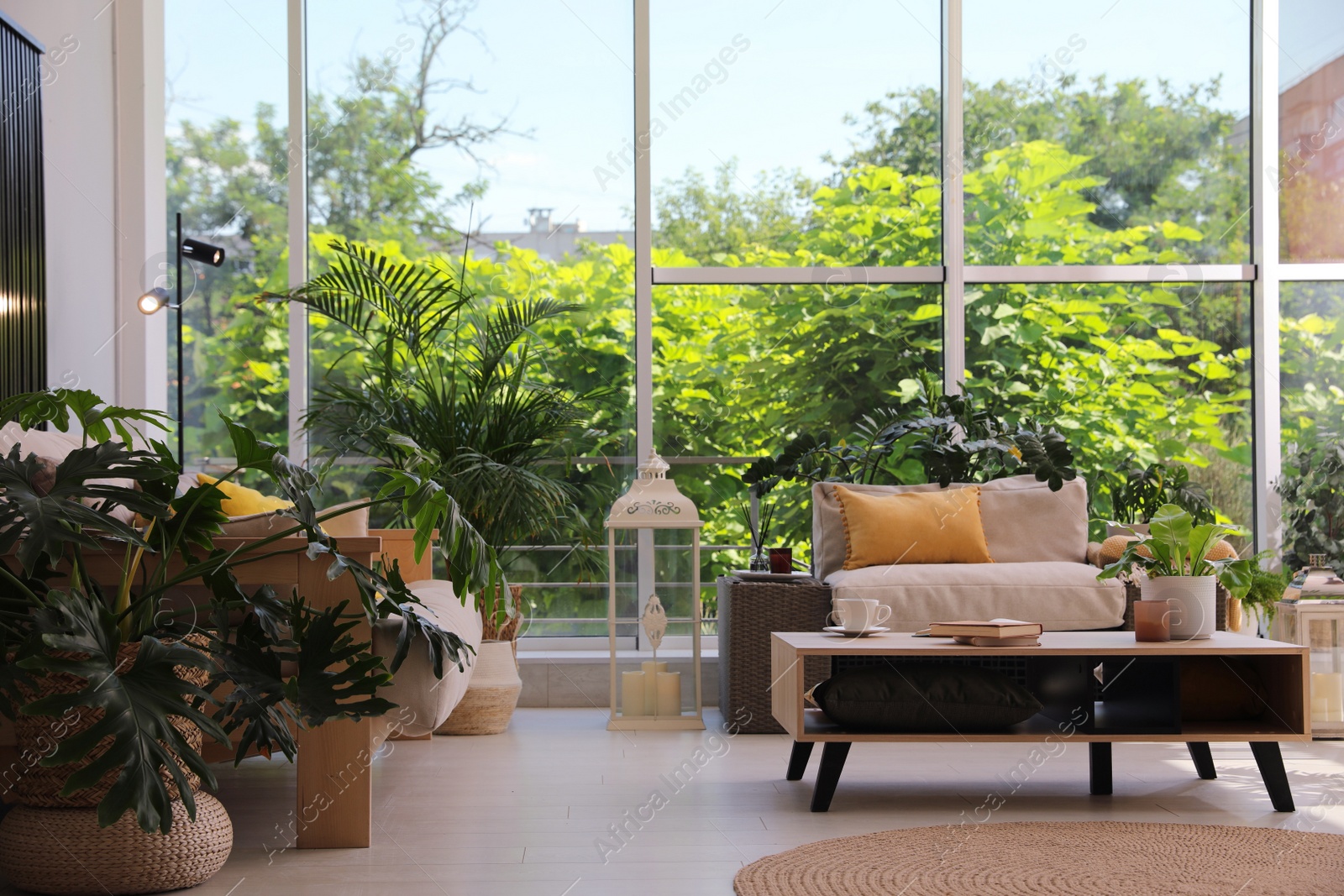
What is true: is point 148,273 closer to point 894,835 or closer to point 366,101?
point 366,101

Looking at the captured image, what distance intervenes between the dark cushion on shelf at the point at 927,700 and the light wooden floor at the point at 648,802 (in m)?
0.21

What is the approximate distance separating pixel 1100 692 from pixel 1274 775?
0.42m

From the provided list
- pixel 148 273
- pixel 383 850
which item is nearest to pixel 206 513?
pixel 383 850

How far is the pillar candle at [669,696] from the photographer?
4047 millimetres

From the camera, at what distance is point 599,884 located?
2.15 m

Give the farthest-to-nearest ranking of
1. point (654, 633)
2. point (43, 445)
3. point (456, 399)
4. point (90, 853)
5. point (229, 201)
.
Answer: point (229, 201), point (456, 399), point (654, 633), point (43, 445), point (90, 853)

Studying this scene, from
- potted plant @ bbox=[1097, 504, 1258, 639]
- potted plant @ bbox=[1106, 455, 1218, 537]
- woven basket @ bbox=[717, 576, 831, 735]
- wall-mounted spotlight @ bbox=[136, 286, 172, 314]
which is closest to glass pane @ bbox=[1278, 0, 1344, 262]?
potted plant @ bbox=[1106, 455, 1218, 537]

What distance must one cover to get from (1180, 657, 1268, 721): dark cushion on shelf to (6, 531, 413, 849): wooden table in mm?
1927

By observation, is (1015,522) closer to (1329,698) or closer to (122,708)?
(1329,698)

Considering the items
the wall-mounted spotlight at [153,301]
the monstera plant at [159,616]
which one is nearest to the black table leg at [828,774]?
the monstera plant at [159,616]

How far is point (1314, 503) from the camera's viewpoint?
4.88 m

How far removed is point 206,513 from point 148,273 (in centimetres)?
273

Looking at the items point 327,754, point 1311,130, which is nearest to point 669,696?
point 327,754

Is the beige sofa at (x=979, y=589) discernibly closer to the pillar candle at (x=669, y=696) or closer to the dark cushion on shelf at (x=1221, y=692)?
the pillar candle at (x=669, y=696)
